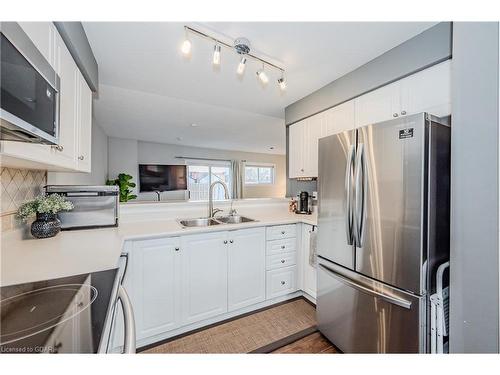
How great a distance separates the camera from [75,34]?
47.9 inches

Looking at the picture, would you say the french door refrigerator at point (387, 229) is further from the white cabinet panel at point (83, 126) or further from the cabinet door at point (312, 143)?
the white cabinet panel at point (83, 126)

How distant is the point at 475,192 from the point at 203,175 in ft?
19.4

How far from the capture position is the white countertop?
901mm

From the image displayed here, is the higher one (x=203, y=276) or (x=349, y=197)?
(x=349, y=197)

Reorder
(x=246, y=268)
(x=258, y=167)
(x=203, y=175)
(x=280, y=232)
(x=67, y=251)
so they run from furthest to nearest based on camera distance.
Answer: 1. (x=258, y=167)
2. (x=203, y=175)
3. (x=280, y=232)
4. (x=246, y=268)
5. (x=67, y=251)

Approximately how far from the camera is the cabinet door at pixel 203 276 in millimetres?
1735

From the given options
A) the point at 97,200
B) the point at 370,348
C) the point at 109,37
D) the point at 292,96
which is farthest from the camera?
the point at 292,96

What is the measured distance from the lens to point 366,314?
1323mm

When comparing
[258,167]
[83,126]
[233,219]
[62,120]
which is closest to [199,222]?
[233,219]

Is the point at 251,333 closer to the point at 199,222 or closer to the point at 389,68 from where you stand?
the point at 199,222

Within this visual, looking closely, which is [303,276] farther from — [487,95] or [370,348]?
[487,95]

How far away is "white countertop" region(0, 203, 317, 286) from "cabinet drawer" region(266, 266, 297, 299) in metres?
0.71
